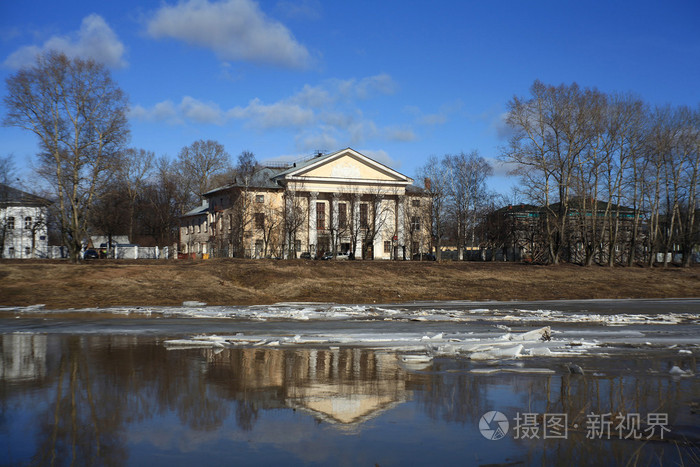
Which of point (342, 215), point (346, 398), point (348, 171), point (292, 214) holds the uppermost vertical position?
point (348, 171)

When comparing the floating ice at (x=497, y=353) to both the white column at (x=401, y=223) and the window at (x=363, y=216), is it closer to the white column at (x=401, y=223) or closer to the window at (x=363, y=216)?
the window at (x=363, y=216)

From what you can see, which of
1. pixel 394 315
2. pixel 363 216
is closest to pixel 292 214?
pixel 363 216

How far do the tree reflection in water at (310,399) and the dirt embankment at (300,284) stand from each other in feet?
51.4

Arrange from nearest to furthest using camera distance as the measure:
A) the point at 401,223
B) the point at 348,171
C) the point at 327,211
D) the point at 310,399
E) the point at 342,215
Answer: the point at 310,399 < the point at 342,215 < the point at 348,171 < the point at 327,211 < the point at 401,223

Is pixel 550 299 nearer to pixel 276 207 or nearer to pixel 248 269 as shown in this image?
pixel 248 269

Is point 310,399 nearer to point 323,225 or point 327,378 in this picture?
point 327,378

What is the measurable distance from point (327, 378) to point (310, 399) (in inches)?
57.4

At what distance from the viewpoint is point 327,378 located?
1041cm

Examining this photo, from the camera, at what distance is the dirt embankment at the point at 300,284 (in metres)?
28.1

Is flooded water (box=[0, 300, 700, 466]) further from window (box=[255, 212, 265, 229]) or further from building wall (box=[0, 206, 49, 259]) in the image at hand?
building wall (box=[0, 206, 49, 259])

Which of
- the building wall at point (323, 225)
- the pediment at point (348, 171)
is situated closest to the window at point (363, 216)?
the building wall at point (323, 225)

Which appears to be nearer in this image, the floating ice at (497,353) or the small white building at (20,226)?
the floating ice at (497,353)

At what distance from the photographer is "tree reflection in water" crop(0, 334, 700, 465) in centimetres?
674

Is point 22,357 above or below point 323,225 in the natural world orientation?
below
